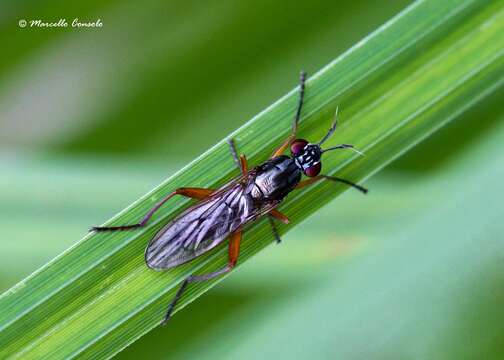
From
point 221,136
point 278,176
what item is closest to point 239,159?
point 278,176

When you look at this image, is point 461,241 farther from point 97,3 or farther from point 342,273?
point 97,3

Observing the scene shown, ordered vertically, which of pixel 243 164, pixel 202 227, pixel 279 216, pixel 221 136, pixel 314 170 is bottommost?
pixel 279 216

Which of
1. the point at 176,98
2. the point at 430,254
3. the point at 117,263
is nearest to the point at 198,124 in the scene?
Result: the point at 176,98

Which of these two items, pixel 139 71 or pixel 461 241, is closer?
pixel 461 241

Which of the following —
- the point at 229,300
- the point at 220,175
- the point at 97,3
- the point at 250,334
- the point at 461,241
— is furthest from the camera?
the point at 97,3

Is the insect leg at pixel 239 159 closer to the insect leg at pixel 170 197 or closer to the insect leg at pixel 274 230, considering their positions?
the insect leg at pixel 170 197

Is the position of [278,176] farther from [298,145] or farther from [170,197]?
[170,197]
